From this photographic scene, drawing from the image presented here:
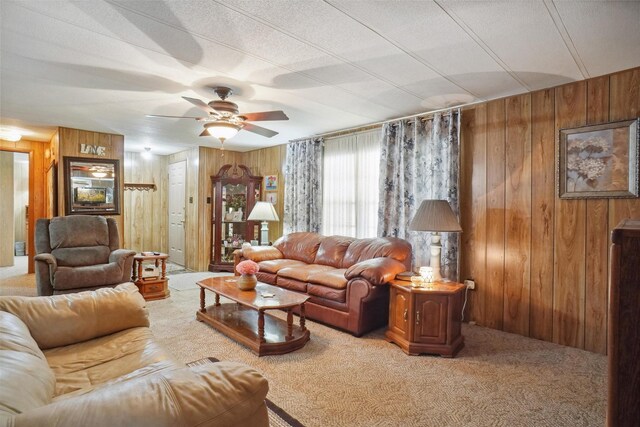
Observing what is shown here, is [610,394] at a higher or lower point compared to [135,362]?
higher

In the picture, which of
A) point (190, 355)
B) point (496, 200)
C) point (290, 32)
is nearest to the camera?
point (290, 32)

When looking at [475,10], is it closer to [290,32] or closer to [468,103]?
[290,32]

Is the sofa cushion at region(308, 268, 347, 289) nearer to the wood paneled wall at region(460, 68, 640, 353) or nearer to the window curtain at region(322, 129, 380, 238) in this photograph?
the window curtain at region(322, 129, 380, 238)

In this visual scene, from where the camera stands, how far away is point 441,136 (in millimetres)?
3912

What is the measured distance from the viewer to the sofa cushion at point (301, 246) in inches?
191

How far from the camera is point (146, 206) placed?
25.7ft

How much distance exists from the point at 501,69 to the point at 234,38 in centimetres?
221

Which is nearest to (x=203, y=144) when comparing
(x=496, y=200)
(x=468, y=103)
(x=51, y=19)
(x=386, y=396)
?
(x=51, y=19)

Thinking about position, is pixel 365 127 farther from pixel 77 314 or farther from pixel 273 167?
pixel 77 314

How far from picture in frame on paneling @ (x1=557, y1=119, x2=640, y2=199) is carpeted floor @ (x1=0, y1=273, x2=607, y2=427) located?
57.3 inches

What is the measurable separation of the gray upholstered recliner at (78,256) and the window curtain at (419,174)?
3.42 m

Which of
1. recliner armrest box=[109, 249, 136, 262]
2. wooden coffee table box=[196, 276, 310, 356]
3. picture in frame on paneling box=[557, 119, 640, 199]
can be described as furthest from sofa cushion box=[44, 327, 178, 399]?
picture in frame on paneling box=[557, 119, 640, 199]

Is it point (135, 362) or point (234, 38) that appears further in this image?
point (234, 38)

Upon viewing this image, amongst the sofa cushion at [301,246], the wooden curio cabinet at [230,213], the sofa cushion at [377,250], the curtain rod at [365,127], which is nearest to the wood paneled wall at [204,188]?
the wooden curio cabinet at [230,213]
